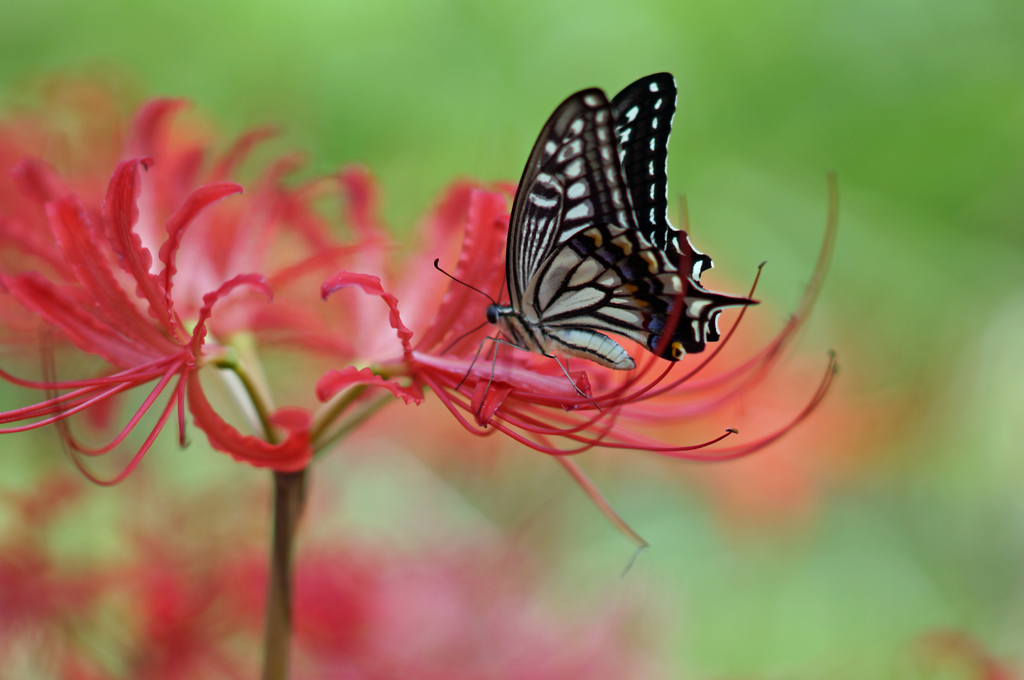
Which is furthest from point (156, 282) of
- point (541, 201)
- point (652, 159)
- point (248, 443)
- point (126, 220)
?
point (652, 159)

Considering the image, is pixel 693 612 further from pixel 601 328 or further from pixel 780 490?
pixel 601 328

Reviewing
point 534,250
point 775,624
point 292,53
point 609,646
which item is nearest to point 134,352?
point 534,250

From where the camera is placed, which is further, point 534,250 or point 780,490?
point 780,490

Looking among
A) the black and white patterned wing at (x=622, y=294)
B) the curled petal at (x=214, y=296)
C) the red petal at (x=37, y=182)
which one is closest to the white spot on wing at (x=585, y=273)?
the black and white patterned wing at (x=622, y=294)

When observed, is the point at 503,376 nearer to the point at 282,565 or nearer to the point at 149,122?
the point at 282,565

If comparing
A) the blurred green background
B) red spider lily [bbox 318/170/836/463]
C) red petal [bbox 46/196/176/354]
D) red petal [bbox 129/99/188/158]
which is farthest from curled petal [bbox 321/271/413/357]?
the blurred green background

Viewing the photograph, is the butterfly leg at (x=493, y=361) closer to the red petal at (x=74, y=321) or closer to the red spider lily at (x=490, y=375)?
the red spider lily at (x=490, y=375)
